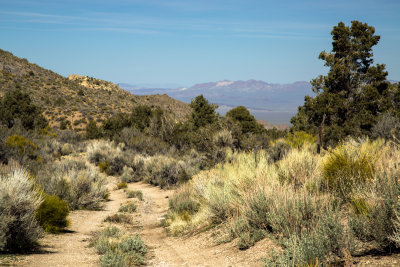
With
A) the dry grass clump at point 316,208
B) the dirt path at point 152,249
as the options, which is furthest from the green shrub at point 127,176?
the dry grass clump at point 316,208

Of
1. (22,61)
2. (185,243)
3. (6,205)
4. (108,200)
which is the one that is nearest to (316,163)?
(185,243)

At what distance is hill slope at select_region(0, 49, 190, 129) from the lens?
58406 millimetres

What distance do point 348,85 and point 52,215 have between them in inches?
1104

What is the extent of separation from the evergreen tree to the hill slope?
39.6 metres

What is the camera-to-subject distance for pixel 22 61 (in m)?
74.7

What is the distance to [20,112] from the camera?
36.7m

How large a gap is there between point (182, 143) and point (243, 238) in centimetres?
2666

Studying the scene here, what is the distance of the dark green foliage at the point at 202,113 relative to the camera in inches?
1617

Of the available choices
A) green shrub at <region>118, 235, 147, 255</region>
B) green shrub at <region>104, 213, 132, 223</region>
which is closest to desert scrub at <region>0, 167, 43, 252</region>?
green shrub at <region>118, 235, 147, 255</region>

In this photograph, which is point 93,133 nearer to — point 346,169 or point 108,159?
point 108,159

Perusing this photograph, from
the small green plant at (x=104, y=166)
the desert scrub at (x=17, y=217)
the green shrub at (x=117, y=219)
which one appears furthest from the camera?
the small green plant at (x=104, y=166)

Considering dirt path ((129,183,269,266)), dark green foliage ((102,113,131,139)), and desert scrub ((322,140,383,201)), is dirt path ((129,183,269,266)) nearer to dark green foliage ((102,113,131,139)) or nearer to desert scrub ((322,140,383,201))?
desert scrub ((322,140,383,201))

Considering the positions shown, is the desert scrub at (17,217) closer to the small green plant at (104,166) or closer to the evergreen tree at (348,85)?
the small green plant at (104,166)

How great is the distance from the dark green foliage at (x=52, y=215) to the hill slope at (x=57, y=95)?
48.3 metres
